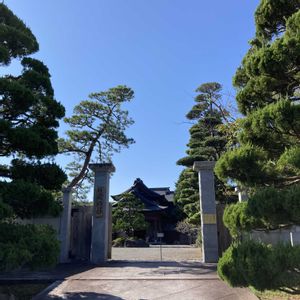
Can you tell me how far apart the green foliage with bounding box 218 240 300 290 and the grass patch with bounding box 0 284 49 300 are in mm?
4265

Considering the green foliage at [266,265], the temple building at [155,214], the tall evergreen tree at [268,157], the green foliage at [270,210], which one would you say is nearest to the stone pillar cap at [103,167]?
the tall evergreen tree at [268,157]

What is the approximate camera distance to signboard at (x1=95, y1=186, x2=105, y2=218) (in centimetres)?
1074

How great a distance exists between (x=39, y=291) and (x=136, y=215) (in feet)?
54.0

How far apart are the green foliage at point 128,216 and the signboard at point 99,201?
12.0 m

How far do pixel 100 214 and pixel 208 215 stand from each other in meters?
3.39

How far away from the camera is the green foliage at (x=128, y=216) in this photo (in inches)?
886

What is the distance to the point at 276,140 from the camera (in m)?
4.68

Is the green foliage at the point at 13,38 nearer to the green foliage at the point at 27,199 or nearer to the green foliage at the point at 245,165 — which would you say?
the green foliage at the point at 27,199

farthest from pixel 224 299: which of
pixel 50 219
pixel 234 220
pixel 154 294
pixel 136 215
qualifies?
pixel 136 215

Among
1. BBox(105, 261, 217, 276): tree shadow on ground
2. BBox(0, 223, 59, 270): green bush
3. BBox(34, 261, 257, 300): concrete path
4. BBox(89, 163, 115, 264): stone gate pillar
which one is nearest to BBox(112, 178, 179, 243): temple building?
BBox(89, 163, 115, 264): stone gate pillar

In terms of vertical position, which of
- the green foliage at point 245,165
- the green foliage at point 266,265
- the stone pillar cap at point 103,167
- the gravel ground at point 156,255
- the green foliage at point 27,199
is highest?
the stone pillar cap at point 103,167

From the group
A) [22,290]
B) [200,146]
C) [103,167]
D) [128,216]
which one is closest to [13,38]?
[22,290]

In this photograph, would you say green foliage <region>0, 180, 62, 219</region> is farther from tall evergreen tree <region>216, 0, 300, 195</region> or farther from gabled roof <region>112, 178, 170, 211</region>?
gabled roof <region>112, 178, 170, 211</region>

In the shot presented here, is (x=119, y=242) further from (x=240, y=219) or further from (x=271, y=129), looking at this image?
(x=271, y=129)
